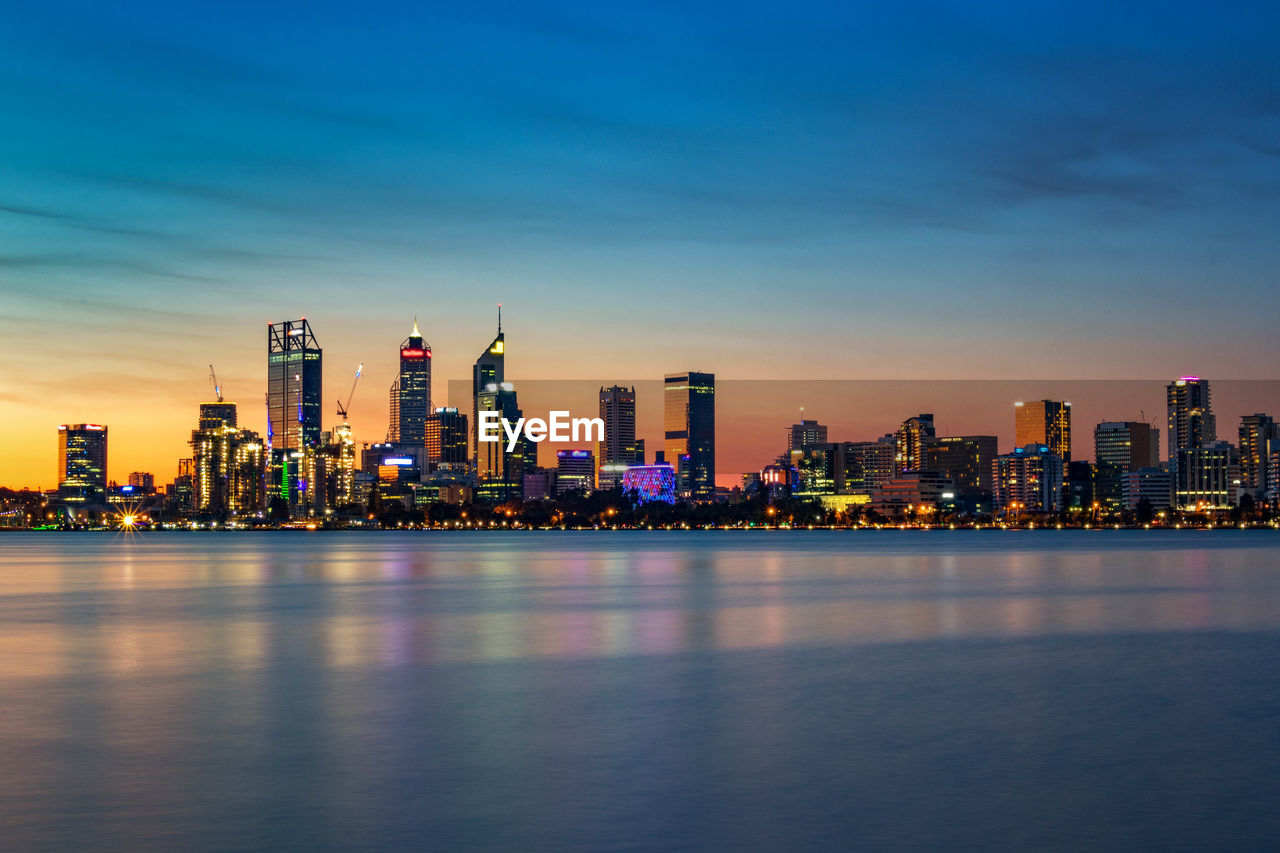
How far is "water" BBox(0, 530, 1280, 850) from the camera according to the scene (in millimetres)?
16062

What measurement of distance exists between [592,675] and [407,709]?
689cm

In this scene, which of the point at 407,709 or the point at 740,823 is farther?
the point at 407,709

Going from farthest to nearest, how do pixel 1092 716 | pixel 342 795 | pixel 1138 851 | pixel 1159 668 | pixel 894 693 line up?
pixel 1159 668, pixel 894 693, pixel 1092 716, pixel 342 795, pixel 1138 851

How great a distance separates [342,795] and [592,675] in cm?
1476

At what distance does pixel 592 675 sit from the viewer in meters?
32.2

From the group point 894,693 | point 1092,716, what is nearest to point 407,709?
point 894,693

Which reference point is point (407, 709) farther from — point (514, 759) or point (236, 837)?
point (236, 837)

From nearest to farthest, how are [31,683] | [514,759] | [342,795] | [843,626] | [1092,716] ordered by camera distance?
1. [342,795]
2. [514,759]
3. [1092,716]
4. [31,683]
5. [843,626]

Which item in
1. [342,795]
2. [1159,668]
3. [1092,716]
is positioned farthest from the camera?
[1159,668]

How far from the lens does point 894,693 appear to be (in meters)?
28.7

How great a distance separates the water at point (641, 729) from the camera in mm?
16062

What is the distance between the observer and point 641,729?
23.9 meters

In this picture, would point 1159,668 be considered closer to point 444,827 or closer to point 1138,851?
point 1138,851

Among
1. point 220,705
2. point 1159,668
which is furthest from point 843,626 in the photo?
point 220,705
